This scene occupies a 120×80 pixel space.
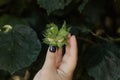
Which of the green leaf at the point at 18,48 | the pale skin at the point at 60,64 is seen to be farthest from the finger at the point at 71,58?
the green leaf at the point at 18,48

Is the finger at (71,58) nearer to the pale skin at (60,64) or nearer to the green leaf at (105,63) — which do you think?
the pale skin at (60,64)

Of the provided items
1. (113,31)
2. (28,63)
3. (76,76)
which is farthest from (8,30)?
(113,31)

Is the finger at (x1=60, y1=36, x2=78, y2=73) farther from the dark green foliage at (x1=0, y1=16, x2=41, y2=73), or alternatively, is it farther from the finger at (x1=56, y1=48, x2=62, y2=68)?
the dark green foliage at (x1=0, y1=16, x2=41, y2=73)

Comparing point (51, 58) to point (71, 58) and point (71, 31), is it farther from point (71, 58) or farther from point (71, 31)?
point (71, 31)

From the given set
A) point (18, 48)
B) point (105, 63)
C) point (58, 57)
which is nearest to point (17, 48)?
point (18, 48)

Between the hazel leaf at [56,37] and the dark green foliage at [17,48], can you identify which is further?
the dark green foliage at [17,48]

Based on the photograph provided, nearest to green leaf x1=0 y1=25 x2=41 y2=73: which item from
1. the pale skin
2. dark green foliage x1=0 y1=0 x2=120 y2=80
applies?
dark green foliage x1=0 y1=0 x2=120 y2=80
